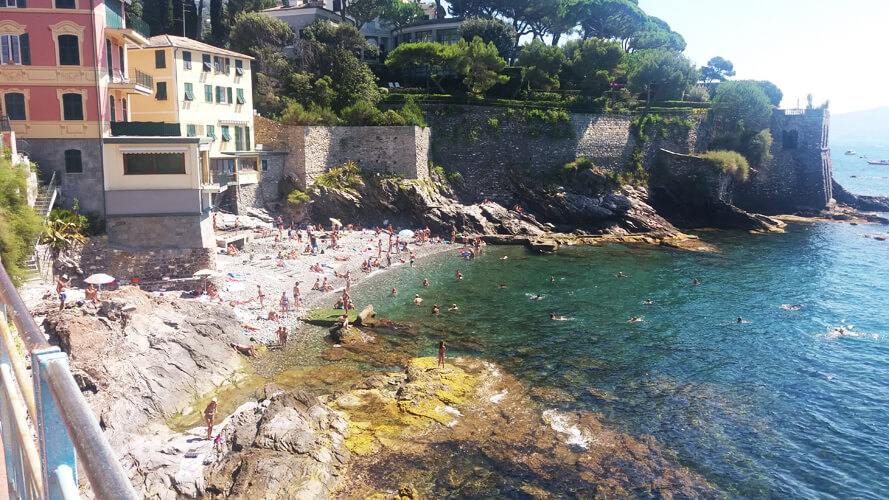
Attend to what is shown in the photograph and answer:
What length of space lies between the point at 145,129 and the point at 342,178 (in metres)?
21.9

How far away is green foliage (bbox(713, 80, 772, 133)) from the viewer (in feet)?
219

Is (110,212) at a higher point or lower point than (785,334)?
higher

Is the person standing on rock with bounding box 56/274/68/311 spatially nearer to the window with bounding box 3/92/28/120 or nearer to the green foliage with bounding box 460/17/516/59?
the window with bounding box 3/92/28/120

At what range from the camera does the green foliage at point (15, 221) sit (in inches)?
808

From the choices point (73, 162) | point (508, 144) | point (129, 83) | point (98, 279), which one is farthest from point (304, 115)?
point (98, 279)

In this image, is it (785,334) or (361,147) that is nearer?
(785,334)

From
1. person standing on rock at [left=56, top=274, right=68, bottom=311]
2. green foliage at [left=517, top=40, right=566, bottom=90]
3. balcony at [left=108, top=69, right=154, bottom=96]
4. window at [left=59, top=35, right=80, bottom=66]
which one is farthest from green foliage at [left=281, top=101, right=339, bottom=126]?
person standing on rock at [left=56, top=274, right=68, bottom=311]

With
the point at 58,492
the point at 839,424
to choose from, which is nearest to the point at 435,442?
the point at 839,424

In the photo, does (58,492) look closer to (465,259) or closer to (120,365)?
(120,365)

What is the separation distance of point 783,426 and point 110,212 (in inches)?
1149

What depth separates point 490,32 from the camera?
218ft

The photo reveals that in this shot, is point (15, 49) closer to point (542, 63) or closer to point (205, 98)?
point (205, 98)

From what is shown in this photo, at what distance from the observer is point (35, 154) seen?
2788 centimetres

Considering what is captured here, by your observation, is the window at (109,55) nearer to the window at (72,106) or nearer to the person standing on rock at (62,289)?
the window at (72,106)
